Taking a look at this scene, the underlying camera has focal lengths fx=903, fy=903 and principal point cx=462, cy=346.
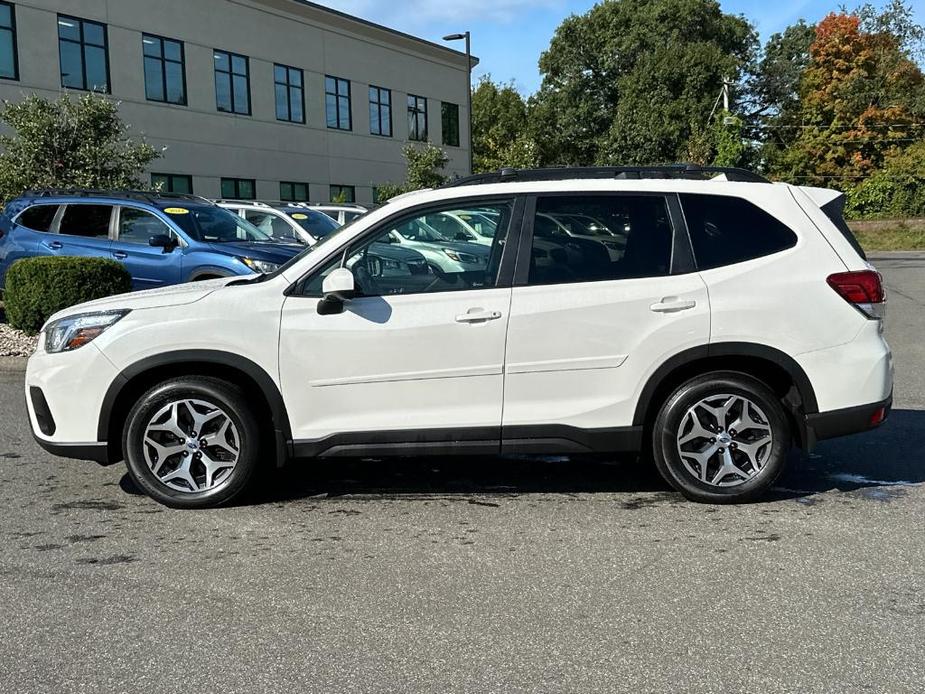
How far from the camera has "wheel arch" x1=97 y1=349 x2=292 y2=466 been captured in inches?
193

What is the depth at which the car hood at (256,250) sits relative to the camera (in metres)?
11.4

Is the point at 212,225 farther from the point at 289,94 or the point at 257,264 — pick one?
the point at 289,94

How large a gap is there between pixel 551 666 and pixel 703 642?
0.62 metres

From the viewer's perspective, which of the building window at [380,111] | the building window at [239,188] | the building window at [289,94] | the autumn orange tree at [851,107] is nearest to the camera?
the building window at [239,188]

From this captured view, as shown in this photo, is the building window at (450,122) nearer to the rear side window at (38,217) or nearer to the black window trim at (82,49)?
the black window trim at (82,49)

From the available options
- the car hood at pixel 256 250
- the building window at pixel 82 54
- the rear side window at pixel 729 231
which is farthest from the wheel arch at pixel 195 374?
the building window at pixel 82 54

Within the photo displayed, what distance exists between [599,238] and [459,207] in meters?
0.80

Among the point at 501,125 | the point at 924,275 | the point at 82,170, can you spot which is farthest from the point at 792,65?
the point at 82,170

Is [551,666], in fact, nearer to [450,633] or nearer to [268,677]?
[450,633]

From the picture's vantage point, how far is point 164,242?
37.6ft

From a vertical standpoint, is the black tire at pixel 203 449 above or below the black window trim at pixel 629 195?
below

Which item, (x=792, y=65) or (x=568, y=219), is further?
(x=792, y=65)

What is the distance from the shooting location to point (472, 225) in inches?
197

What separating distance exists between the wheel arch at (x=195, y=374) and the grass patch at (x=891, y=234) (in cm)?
3928
